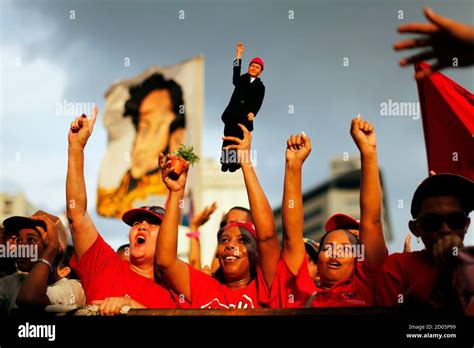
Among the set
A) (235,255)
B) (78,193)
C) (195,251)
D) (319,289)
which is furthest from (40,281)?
(195,251)

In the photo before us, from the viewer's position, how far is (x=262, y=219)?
18.3 feet

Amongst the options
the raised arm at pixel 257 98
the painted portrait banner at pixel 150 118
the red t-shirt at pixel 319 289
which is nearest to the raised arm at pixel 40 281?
the red t-shirt at pixel 319 289

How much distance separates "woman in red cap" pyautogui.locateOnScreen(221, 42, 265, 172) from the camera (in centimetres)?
584

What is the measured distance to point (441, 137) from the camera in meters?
7.29

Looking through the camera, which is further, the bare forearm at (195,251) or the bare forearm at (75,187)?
the bare forearm at (195,251)

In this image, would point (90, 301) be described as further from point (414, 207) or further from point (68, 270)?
point (414, 207)

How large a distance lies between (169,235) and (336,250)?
3.60 feet

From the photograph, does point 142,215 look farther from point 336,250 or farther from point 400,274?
point 400,274

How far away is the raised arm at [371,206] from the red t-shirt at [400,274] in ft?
0.52

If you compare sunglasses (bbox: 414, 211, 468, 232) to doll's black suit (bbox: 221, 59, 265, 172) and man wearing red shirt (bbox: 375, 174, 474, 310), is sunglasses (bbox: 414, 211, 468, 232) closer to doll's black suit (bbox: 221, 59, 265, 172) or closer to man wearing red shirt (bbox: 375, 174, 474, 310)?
man wearing red shirt (bbox: 375, 174, 474, 310)

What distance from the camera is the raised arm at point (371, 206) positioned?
211 inches

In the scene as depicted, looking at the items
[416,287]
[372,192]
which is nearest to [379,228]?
[372,192]

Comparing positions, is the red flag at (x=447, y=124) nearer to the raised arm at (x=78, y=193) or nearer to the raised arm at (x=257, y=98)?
the raised arm at (x=257, y=98)

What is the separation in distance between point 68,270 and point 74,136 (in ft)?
3.36
